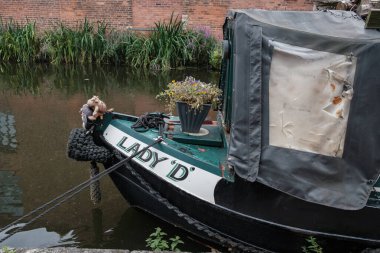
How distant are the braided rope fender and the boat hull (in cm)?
27

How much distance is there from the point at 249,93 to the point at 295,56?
419mm

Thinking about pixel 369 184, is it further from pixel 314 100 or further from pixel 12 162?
pixel 12 162

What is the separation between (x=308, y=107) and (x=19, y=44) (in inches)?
473

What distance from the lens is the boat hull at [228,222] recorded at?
10.7ft

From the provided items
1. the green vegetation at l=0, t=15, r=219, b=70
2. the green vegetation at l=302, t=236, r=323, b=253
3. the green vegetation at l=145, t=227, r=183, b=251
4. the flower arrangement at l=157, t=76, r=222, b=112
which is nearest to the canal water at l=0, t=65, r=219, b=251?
the green vegetation at l=145, t=227, r=183, b=251

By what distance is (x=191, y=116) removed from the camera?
12.6ft

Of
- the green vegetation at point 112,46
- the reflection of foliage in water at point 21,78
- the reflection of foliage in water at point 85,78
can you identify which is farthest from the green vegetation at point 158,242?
the green vegetation at point 112,46

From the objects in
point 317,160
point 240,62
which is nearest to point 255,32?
point 240,62

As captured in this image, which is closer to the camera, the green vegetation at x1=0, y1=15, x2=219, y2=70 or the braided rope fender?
the braided rope fender

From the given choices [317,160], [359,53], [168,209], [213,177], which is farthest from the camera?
[168,209]

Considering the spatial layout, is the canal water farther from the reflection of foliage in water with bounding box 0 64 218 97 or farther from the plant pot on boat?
the plant pot on boat

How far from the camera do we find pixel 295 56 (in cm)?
282

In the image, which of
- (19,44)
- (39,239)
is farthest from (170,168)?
(19,44)

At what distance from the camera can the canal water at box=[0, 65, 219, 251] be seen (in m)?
4.03
